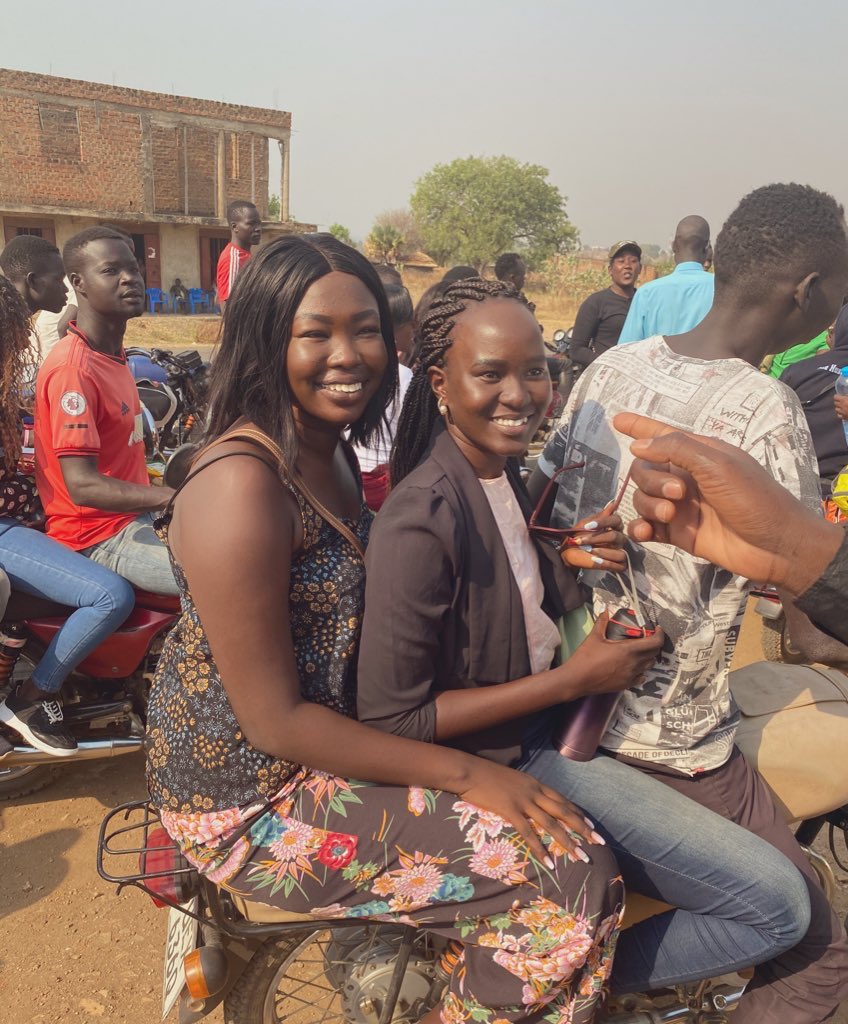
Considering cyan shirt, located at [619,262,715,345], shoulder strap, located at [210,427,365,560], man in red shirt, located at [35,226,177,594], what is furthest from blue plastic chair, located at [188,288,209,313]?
shoulder strap, located at [210,427,365,560]

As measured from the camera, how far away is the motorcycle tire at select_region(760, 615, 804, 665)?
171 inches

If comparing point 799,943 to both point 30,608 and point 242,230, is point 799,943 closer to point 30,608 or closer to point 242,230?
point 30,608

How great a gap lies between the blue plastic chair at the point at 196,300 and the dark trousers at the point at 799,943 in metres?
27.3

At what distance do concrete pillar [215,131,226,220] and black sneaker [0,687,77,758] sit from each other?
27.4m

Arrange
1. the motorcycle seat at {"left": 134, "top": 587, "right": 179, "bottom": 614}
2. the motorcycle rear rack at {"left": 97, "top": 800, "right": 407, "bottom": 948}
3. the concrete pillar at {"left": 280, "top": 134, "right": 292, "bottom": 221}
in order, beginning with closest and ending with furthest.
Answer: the motorcycle rear rack at {"left": 97, "top": 800, "right": 407, "bottom": 948}, the motorcycle seat at {"left": 134, "top": 587, "right": 179, "bottom": 614}, the concrete pillar at {"left": 280, "top": 134, "right": 292, "bottom": 221}

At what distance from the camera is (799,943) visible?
69.8 inches

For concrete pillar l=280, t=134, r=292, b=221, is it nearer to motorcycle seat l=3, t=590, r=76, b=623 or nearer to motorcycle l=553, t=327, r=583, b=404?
motorcycle l=553, t=327, r=583, b=404

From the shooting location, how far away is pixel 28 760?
9.82 ft

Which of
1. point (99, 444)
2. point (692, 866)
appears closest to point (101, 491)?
point (99, 444)

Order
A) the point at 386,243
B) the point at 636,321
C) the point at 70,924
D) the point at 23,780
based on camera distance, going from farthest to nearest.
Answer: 1. the point at 386,243
2. the point at 636,321
3. the point at 23,780
4. the point at 70,924

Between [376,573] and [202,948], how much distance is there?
3.62 ft

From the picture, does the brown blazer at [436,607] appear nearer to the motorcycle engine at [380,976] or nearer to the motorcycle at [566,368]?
the motorcycle engine at [380,976]

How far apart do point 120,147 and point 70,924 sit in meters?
27.9

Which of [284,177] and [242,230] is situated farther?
[284,177]
